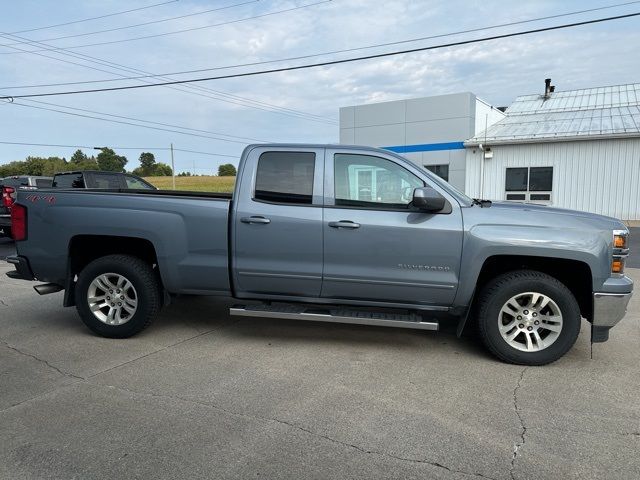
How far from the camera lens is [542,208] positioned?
14.7 ft

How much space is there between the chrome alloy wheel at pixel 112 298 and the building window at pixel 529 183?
16360 millimetres

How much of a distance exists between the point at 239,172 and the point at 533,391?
11.0ft

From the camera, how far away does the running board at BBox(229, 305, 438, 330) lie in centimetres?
440

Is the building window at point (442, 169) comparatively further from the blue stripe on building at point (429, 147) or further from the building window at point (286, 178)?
the building window at point (286, 178)

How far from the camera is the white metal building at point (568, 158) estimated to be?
1669cm

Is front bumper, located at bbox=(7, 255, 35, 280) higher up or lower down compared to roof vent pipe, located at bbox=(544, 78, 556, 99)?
lower down

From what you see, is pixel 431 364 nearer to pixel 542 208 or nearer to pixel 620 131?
pixel 542 208

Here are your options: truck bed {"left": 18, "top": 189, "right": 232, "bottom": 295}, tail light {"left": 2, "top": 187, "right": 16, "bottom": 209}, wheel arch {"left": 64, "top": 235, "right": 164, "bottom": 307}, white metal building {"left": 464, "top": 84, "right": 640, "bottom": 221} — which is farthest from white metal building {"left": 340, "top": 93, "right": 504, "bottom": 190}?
wheel arch {"left": 64, "top": 235, "right": 164, "bottom": 307}

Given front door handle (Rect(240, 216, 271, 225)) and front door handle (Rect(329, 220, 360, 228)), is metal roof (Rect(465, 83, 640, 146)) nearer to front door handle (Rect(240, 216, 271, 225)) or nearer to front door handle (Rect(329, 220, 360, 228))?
front door handle (Rect(329, 220, 360, 228))

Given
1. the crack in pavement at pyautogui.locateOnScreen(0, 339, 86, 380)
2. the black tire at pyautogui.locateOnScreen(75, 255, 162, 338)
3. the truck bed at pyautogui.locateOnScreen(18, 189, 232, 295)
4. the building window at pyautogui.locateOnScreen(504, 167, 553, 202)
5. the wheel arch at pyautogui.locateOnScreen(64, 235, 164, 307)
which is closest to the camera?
the crack in pavement at pyautogui.locateOnScreen(0, 339, 86, 380)

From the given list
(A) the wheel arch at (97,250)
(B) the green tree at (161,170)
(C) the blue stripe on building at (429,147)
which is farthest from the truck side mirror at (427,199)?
(B) the green tree at (161,170)

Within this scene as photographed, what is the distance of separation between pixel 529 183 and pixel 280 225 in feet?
52.6

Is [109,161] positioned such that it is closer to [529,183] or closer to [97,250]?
[529,183]

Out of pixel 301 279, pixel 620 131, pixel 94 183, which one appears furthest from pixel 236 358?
pixel 620 131
